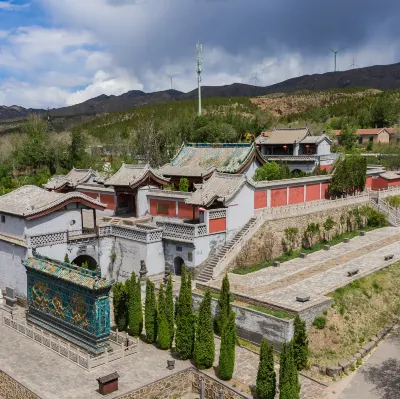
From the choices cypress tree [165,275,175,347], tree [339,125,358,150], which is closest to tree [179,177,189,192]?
cypress tree [165,275,175,347]

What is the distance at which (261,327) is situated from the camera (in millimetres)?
21328

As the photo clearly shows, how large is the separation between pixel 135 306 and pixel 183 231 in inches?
289

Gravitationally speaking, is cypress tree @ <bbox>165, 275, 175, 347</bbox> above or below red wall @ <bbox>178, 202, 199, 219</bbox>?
below

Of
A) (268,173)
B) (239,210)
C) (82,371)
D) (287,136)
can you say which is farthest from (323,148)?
(82,371)

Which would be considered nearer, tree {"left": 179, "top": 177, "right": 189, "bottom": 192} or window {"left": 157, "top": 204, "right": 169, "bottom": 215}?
window {"left": 157, "top": 204, "right": 169, "bottom": 215}

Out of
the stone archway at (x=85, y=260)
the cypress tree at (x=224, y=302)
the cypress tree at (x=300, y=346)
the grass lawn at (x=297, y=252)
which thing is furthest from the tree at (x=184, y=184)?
the cypress tree at (x=300, y=346)

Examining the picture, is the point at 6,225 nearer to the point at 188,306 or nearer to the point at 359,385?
the point at 188,306

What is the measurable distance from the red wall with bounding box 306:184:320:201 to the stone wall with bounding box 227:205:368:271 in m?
2.03

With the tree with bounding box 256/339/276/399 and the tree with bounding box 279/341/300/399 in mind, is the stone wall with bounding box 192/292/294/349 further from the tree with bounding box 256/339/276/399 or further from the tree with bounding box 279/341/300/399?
the tree with bounding box 279/341/300/399

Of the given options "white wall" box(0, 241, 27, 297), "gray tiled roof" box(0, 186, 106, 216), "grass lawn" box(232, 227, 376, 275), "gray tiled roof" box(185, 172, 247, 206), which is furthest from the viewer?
"grass lawn" box(232, 227, 376, 275)

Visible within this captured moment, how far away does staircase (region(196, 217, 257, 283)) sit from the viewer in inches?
1073

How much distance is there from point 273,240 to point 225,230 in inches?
161

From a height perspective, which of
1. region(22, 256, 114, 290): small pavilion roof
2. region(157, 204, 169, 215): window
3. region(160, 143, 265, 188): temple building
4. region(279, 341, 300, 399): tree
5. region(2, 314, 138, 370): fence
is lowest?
region(2, 314, 138, 370): fence

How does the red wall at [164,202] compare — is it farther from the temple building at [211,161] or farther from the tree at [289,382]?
the tree at [289,382]
